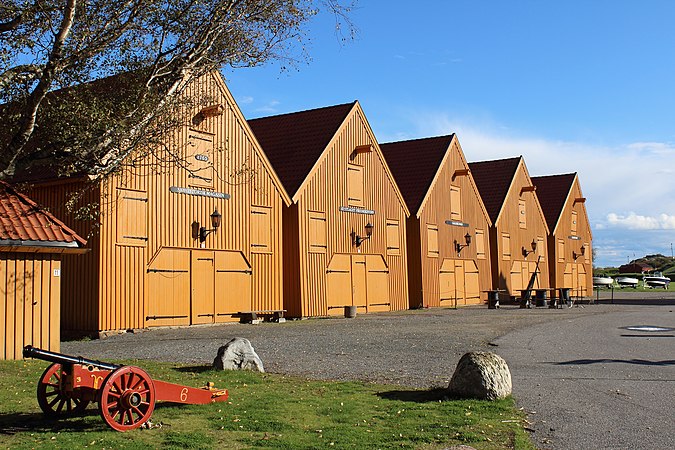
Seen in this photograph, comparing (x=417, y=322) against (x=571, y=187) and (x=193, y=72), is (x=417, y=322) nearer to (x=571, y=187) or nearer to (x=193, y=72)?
(x=193, y=72)

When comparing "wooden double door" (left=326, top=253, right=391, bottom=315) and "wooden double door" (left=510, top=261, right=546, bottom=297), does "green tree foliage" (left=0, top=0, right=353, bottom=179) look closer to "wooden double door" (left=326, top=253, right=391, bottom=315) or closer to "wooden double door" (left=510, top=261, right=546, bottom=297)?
"wooden double door" (left=326, top=253, right=391, bottom=315)

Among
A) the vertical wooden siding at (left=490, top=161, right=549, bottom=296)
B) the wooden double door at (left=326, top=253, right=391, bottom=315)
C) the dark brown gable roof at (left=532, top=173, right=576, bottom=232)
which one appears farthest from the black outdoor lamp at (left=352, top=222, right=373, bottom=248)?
the dark brown gable roof at (left=532, top=173, right=576, bottom=232)

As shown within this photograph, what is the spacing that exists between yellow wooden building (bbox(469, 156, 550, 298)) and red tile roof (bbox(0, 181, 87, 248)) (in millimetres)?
30171

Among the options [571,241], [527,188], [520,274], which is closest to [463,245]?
[520,274]

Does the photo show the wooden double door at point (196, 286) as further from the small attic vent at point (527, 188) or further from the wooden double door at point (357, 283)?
the small attic vent at point (527, 188)

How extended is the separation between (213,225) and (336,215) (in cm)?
→ 703

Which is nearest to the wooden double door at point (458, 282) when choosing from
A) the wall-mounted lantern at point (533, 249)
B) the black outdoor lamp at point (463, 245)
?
the black outdoor lamp at point (463, 245)

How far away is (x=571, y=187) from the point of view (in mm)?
54656

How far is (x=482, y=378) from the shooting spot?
952cm

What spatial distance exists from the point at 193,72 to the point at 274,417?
7119 mm

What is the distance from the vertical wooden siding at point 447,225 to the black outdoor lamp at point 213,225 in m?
13.1

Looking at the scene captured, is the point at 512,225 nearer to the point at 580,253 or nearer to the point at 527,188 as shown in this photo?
the point at 527,188

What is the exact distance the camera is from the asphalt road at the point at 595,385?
7.84 metres

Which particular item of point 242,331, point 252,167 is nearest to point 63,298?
point 242,331
